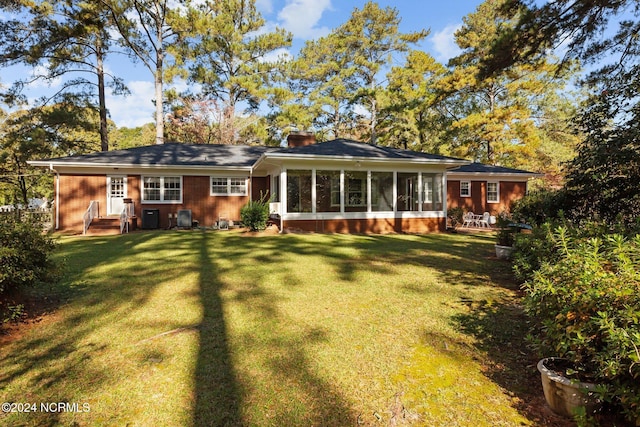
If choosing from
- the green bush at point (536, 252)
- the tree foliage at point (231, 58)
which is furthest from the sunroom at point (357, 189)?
the tree foliage at point (231, 58)

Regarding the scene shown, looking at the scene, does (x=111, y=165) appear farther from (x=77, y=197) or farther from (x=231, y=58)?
(x=231, y=58)

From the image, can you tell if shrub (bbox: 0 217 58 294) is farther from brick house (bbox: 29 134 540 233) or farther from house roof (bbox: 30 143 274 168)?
house roof (bbox: 30 143 274 168)

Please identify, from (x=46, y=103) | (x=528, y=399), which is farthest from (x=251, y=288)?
(x=46, y=103)

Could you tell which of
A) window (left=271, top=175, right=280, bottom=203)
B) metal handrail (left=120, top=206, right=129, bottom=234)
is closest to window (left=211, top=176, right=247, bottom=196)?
window (left=271, top=175, right=280, bottom=203)

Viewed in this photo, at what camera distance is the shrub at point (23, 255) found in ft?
12.3

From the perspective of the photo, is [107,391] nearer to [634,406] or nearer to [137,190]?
[634,406]

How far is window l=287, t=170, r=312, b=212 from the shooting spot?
42.6ft

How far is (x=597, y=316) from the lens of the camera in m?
2.33

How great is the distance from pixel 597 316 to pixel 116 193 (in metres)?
16.6

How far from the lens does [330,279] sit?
6.10 metres

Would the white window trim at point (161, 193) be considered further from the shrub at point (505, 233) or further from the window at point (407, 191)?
the shrub at point (505, 233)

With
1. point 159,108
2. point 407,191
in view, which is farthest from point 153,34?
point 407,191

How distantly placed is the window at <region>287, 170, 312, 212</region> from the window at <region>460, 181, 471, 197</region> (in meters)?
10.3

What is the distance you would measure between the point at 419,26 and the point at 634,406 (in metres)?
30.9
